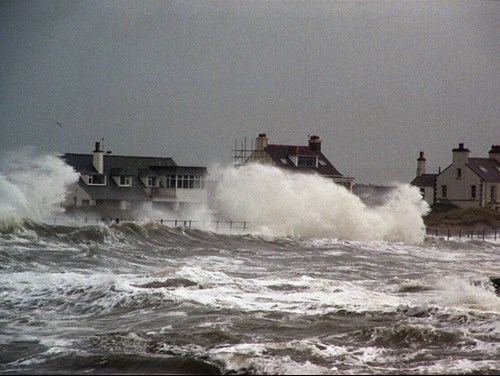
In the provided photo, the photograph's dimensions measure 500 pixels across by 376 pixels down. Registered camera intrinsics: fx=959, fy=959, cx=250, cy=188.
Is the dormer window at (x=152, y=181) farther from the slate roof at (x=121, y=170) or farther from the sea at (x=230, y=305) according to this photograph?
the sea at (x=230, y=305)

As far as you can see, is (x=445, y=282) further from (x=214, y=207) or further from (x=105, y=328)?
(x=214, y=207)

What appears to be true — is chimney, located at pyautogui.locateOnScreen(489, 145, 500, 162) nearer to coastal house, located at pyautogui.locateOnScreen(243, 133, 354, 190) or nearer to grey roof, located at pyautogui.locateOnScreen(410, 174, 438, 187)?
grey roof, located at pyautogui.locateOnScreen(410, 174, 438, 187)

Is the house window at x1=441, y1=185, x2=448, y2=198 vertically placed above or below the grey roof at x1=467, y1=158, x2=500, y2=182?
below

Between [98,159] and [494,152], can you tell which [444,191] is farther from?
[98,159]

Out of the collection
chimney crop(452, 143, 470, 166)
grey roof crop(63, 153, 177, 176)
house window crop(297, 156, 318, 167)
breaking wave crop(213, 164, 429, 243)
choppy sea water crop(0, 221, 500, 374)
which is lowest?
choppy sea water crop(0, 221, 500, 374)

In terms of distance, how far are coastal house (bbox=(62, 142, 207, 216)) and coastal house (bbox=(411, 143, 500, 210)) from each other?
31.1 ft

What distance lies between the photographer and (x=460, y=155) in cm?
3052

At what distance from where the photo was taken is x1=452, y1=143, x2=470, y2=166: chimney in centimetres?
3039

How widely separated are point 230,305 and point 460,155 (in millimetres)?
22828

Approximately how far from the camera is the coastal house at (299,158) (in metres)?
28.1

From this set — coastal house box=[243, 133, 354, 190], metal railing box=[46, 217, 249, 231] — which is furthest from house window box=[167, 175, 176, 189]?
coastal house box=[243, 133, 354, 190]

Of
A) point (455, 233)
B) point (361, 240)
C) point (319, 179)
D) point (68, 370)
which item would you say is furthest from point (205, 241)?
point (68, 370)

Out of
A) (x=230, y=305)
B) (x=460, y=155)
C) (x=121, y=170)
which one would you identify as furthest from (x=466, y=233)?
(x=230, y=305)

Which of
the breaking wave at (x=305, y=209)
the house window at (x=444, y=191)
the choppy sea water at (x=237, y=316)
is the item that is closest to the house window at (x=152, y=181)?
the breaking wave at (x=305, y=209)
